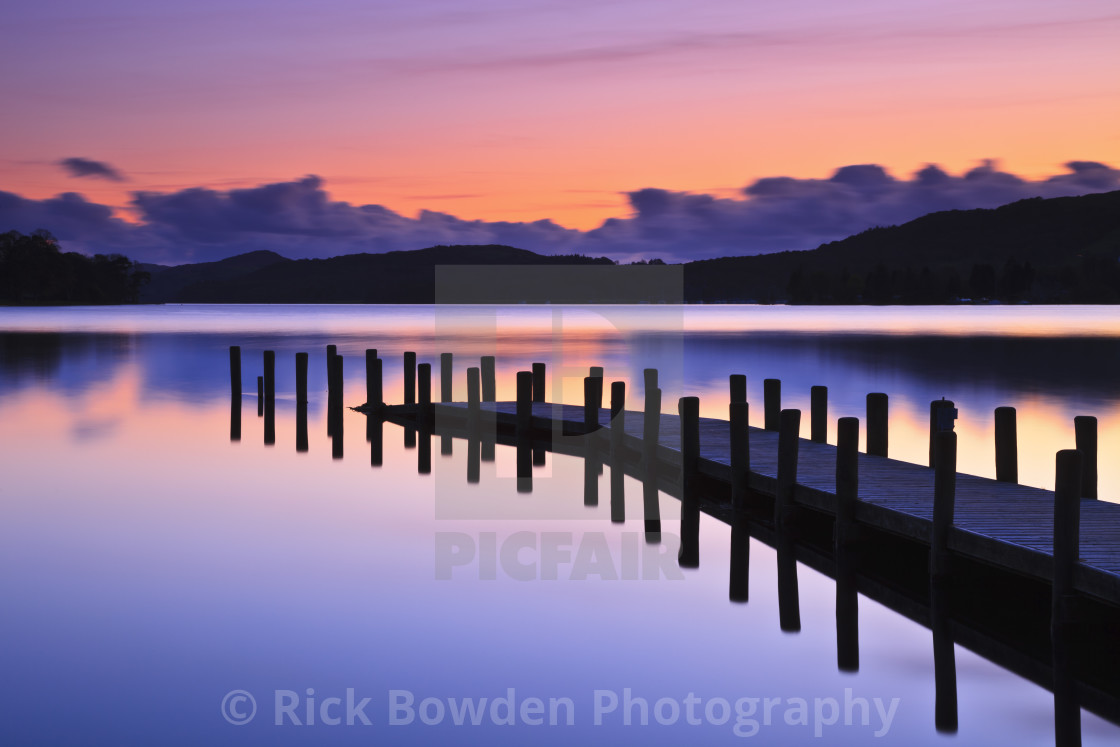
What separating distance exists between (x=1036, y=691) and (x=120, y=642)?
8.53 meters

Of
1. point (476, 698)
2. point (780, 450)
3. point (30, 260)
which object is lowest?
point (476, 698)

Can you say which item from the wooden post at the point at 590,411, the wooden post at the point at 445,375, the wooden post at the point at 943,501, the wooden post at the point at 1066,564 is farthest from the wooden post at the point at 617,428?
the wooden post at the point at 1066,564

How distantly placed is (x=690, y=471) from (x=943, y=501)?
236 inches

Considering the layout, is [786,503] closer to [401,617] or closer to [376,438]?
[401,617]

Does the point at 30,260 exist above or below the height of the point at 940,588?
above

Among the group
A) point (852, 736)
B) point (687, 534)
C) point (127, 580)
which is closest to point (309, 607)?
point (127, 580)

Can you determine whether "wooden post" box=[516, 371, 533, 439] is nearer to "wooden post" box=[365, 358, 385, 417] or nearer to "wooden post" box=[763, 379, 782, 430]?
"wooden post" box=[763, 379, 782, 430]

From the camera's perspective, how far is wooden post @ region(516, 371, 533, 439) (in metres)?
20.9

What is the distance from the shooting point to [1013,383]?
3947 cm

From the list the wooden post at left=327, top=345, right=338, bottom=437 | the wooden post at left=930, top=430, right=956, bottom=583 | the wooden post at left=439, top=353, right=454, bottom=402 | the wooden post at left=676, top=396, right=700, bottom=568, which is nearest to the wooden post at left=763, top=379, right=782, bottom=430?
the wooden post at left=676, top=396, right=700, bottom=568

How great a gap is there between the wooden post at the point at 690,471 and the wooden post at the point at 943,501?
4.33 meters

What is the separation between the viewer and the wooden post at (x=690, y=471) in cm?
1482

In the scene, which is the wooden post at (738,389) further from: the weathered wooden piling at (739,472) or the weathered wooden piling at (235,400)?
the weathered wooden piling at (235,400)

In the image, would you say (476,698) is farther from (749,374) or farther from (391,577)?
(749,374)
